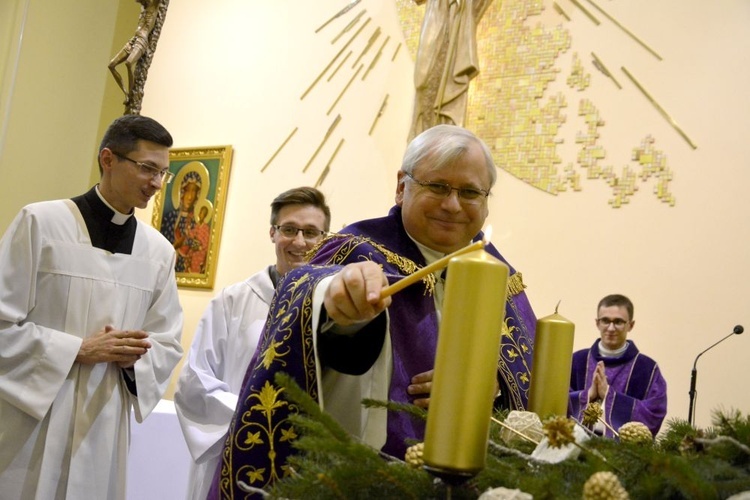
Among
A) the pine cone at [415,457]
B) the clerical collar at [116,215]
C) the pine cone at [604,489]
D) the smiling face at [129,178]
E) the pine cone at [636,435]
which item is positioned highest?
the smiling face at [129,178]

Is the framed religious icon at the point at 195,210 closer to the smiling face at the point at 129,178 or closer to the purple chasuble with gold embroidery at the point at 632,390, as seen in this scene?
the purple chasuble with gold embroidery at the point at 632,390

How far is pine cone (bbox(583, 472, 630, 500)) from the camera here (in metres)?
0.75

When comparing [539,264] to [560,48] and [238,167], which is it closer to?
[560,48]

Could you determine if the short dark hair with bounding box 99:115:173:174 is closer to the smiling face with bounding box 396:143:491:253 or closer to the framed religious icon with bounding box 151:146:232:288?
the smiling face with bounding box 396:143:491:253

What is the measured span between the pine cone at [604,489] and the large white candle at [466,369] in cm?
10

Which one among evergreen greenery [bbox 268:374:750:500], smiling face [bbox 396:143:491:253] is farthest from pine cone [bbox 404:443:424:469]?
smiling face [bbox 396:143:491:253]

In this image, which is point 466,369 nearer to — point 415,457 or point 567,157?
point 415,457

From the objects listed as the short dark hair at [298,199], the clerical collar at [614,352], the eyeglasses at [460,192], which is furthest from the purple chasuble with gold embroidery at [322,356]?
the clerical collar at [614,352]

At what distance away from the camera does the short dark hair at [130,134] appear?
12.8ft

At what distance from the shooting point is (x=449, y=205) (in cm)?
203

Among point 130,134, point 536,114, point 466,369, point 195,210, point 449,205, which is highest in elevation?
point 536,114

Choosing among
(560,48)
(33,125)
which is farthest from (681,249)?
(33,125)

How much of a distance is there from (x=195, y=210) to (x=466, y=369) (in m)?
7.76

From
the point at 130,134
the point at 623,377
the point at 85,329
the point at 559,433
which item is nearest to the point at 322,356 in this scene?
the point at 559,433
